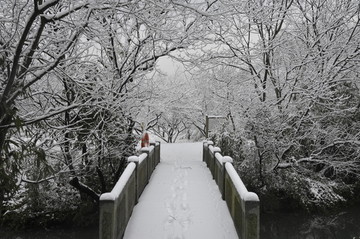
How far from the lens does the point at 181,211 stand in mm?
7645

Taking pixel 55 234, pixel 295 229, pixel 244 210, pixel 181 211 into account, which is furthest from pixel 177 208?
pixel 295 229

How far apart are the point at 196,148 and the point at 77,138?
9312 millimetres

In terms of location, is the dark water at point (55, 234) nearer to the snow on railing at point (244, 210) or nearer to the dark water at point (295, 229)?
the dark water at point (295, 229)

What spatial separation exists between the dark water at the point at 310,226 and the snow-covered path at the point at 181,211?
5.48 m

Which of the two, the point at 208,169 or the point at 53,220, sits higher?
the point at 208,169

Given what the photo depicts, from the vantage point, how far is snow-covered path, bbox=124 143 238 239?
6.54m

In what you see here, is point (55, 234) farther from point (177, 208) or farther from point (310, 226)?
point (310, 226)

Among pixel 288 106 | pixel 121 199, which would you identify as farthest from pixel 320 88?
pixel 121 199

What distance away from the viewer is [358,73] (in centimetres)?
1642

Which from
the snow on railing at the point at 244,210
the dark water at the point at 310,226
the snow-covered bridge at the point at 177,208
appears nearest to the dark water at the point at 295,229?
the dark water at the point at 310,226

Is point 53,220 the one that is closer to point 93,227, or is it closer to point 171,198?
point 93,227

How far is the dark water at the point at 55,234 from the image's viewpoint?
14.2m

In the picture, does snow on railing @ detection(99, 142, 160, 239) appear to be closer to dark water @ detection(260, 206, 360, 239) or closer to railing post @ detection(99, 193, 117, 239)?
railing post @ detection(99, 193, 117, 239)

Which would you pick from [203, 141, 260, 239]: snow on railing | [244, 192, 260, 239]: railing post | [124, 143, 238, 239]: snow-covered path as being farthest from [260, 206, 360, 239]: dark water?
[244, 192, 260, 239]: railing post
